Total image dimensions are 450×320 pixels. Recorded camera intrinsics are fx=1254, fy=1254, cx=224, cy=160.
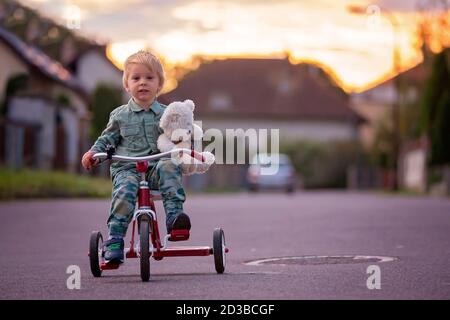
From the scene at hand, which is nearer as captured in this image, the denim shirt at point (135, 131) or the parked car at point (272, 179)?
the denim shirt at point (135, 131)

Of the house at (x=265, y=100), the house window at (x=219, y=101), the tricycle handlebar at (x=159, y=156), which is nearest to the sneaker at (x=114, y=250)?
the tricycle handlebar at (x=159, y=156)

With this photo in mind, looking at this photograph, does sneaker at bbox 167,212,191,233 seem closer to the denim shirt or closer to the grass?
the denim shirt

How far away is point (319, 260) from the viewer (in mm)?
10367

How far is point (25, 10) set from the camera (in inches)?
2060

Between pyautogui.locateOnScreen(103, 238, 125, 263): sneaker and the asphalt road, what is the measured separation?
147mm

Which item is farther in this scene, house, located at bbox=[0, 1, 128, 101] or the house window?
the house window

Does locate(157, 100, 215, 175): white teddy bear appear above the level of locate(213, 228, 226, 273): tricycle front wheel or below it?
above

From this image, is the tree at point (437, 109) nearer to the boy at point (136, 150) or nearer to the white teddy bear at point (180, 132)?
the boy at point (136, 150)

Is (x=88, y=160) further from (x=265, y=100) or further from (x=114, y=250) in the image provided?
(x=265, y=100)

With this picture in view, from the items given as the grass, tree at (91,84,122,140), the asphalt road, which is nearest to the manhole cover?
the asphalt road

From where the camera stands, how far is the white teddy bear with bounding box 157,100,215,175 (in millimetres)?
8531

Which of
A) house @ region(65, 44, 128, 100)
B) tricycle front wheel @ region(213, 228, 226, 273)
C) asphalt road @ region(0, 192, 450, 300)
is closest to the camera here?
asphalt road @ region(0, 192, 450, 300)

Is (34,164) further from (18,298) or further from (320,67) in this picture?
(320,67)

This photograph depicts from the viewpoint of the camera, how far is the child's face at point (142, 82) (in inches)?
342
